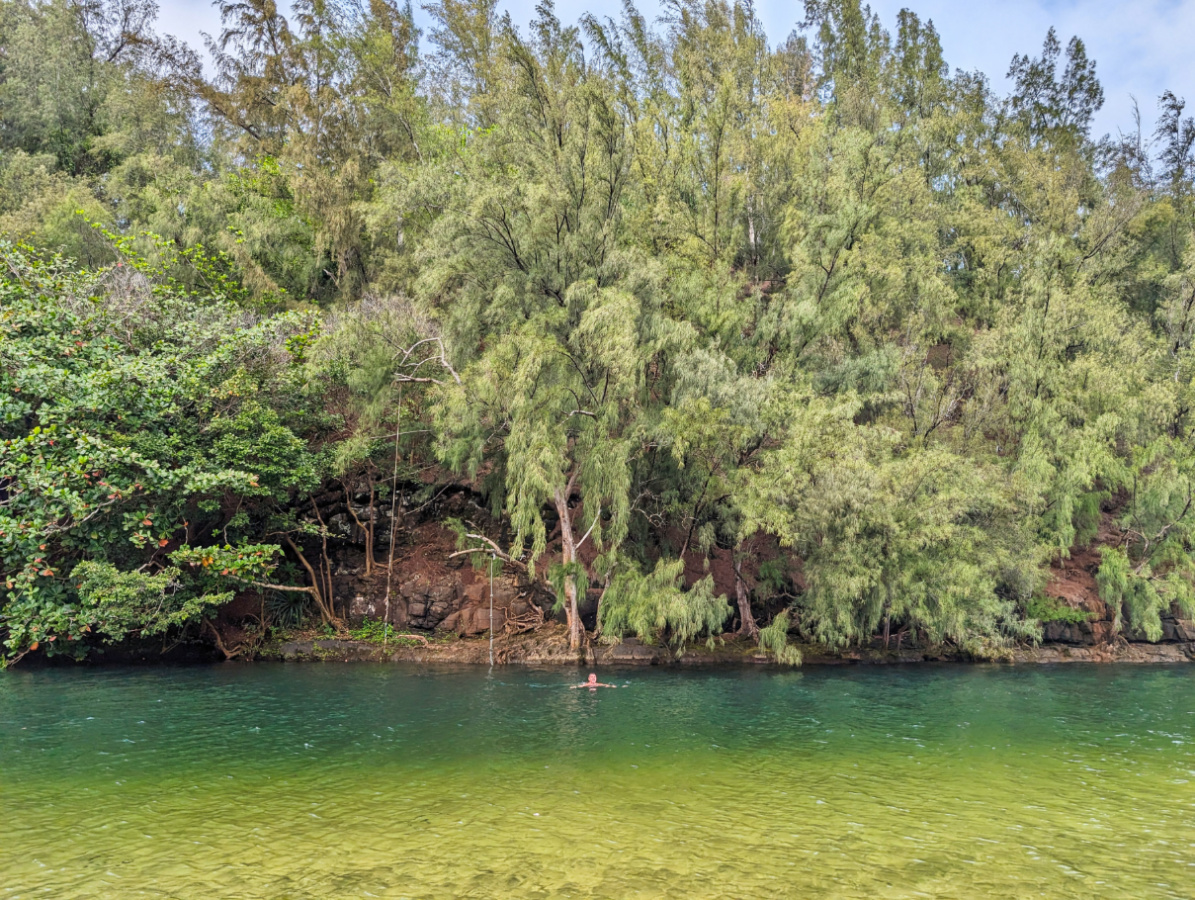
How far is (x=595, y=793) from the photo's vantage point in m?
10.5

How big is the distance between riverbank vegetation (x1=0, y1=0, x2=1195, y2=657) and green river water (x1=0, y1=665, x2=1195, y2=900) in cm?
456

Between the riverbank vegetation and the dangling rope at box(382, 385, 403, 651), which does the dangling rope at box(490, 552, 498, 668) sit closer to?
the riverbank vegetation

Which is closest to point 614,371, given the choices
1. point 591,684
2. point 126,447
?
point 591,684

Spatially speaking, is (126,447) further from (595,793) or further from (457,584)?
(595,793)

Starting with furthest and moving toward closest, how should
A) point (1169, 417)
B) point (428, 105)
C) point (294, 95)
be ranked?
point (428, 105)
point (294, 95)
point (1169, 417)

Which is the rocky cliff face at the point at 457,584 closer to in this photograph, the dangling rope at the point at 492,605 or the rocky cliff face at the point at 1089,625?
the rocky cliff face at the point at 1089,625

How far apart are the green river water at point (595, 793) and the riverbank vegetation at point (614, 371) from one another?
15.0 ft

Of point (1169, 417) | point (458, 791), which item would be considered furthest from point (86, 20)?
point (1169, 417)

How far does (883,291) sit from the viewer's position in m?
25.5

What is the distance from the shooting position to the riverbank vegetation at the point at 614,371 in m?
20.3

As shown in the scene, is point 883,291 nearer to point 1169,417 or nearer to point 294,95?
point 1169,417

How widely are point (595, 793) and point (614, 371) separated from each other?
43.4 ft

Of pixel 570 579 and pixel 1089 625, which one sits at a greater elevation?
pixel 570 579

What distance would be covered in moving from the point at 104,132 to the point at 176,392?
29.2 m
